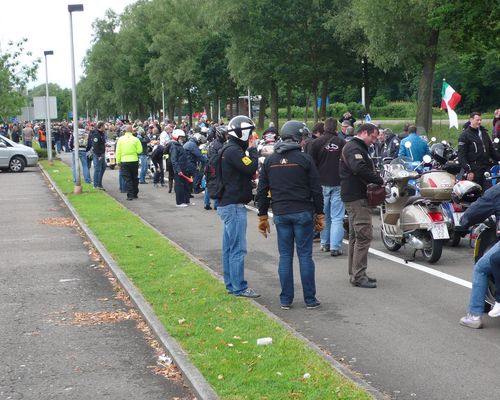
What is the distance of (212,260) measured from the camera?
12.0 m

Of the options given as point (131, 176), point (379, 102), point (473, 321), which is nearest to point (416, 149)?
point (131, 176)

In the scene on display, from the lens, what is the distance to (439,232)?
1080cm

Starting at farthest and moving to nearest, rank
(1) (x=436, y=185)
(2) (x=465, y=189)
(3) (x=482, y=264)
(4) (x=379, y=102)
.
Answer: (4) (x=379, y=102)
(1) (x=436, y=185)
(2) (x=465, y=189)
(3) (x=482, y=264)

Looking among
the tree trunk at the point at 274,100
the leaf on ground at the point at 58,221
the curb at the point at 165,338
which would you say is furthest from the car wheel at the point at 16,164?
the curb at the point at 165,338

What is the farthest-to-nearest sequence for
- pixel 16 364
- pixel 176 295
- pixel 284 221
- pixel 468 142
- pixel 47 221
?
1. pixel 47 221
2. pixel 468 142
3. pixel 176 295
4. pixel 284 221
5. pixel 16 364

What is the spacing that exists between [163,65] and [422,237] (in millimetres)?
67068

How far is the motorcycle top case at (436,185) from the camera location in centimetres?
1122

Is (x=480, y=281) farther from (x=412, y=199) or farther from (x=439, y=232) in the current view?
(x=412, y=199)

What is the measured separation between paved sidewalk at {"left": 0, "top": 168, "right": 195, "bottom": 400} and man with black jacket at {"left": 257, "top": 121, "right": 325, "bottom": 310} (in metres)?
1.64

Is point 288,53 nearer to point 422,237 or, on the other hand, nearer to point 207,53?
point 207,53

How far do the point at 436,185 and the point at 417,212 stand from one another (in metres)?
0.52

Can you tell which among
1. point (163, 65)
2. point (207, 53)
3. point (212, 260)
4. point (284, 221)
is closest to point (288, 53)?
point (207, 53)

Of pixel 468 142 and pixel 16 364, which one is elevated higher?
pixel 468 142

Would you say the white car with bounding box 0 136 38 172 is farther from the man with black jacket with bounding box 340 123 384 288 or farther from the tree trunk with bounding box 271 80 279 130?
the man with black jacket with bounding box 340 123 384 288
